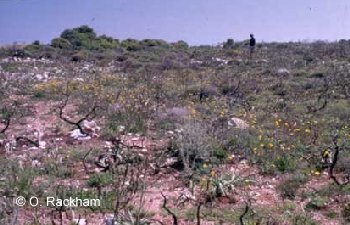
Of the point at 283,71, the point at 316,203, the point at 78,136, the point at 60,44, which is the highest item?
the point at 60,44

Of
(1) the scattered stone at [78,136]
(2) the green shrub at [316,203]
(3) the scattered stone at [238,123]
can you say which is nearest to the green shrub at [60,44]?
(1) the scattered stone at [78,136]

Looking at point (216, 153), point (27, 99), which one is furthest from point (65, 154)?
point (27, 99)

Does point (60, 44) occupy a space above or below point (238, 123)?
above

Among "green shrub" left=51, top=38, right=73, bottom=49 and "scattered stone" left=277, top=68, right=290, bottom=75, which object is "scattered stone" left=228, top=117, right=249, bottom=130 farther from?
"green shrub" left=51, top=38, right=73, bottom=49

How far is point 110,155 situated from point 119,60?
14093 mm

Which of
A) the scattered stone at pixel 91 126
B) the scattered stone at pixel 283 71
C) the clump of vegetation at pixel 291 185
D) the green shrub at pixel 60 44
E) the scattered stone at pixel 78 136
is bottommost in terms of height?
the clump of vegetation at pixel 291 185

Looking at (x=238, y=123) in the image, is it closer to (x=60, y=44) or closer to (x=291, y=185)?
(x=291, y=185)

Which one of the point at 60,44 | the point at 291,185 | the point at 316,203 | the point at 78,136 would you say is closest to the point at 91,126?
the point at 78,136

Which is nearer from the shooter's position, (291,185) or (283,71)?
(291,185)

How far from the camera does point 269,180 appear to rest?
5.11 metres

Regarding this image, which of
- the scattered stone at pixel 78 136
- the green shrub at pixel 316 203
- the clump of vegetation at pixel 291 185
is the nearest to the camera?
the green shrub at pixel 316 203

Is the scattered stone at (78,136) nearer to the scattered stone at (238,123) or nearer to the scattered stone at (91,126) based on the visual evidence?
the scattered stone at (91,126)

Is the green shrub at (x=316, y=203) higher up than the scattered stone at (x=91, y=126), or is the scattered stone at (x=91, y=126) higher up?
the scattered stone at (x=91, y=126)

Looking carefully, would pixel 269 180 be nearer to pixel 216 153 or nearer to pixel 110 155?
pixel 216 153
